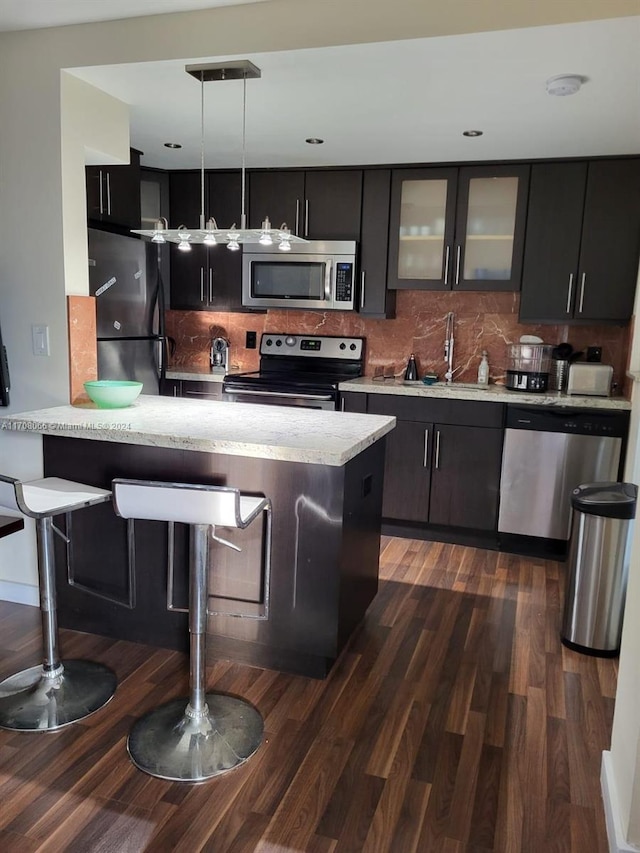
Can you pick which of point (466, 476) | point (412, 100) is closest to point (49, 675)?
point (466, 476)

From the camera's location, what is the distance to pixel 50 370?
2.85m

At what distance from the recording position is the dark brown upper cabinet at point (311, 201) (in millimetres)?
4211

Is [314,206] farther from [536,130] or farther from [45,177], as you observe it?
[45,177]

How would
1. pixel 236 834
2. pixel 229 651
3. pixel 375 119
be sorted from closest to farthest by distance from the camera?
1. pixel 236 834
2. pixel 229 651
3. pixel 375 119

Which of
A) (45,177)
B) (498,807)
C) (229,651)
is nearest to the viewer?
(498,807)

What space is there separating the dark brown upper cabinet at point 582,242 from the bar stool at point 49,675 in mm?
2886

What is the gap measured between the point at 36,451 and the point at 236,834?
5.81ft

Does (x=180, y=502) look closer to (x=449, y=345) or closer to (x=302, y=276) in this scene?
(x=302, y=276)

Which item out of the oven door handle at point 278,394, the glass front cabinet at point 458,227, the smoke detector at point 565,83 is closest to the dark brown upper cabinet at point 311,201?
the glass front cabinet at point 458,227

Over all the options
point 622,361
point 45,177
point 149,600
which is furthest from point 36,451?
point 622,361

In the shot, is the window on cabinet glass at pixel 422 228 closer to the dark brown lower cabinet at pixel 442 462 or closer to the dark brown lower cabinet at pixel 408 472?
the dark brown lower cabinet at pixel 442 462

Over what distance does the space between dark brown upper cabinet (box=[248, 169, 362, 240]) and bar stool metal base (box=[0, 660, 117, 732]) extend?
Result: 3.02 m

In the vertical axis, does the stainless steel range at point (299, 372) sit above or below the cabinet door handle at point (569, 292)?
below

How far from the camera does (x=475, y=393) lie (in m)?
3.81
